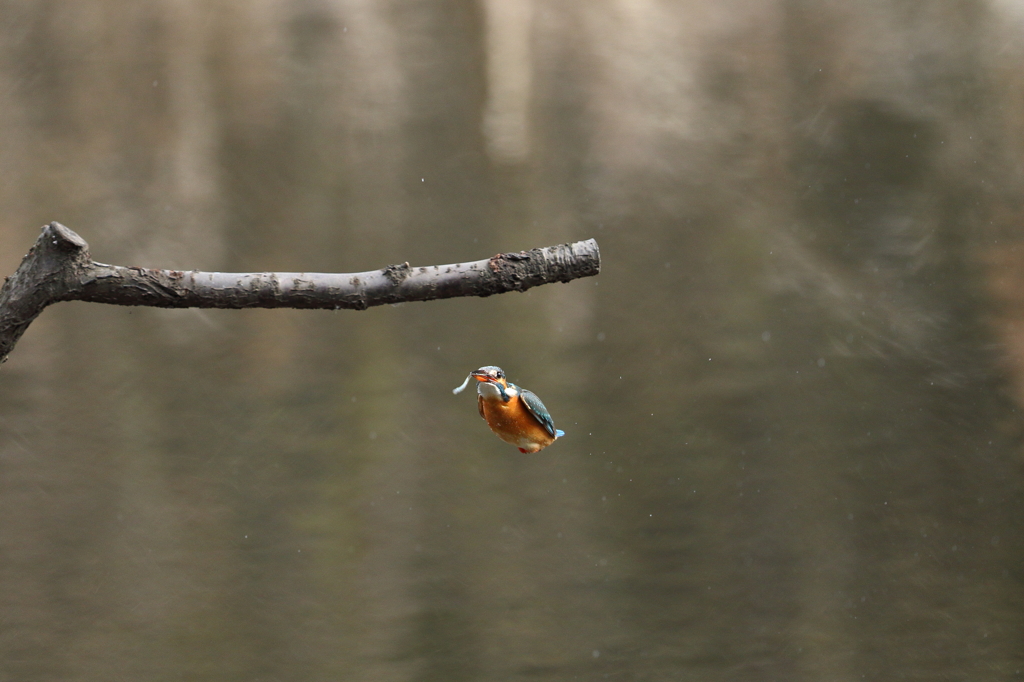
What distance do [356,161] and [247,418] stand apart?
0.69 meters

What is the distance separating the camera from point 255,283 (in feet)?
2.64

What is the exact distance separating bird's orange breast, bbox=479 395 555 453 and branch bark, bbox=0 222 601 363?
0.26 m

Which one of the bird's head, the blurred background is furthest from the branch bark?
the blurred background

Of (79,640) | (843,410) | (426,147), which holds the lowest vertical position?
(79,640)

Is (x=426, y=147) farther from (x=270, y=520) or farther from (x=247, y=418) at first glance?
(x=270, y=520)

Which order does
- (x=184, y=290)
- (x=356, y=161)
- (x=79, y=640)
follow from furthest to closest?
(x=356, y=161) < (x=79, y=640) < (x=184, y=290)

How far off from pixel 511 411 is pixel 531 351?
102cm

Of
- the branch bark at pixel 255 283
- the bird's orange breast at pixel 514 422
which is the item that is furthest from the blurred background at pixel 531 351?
the branch bark at pixel 255 283

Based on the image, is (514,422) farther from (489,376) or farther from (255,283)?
(255,283)

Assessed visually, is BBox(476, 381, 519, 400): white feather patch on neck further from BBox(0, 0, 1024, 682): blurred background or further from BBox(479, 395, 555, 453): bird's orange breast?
BBox(0, 0, 1024, 682): blurred background

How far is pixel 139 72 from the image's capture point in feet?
6.46

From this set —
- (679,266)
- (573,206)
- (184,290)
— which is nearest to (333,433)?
(573,206)

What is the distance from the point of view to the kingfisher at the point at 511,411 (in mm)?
1018

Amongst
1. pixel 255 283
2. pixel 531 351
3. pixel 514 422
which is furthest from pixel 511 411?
pixel 531 351
